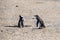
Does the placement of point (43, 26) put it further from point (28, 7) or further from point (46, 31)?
point (28, 7)

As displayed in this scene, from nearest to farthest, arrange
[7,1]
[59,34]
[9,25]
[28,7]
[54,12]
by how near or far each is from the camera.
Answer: [59,34], [9,25], [54,12], [28,7], [7,1]

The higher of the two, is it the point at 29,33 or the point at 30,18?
the point at 30,18

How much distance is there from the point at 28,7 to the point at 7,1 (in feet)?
10.7

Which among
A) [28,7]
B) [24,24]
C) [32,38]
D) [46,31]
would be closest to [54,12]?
[28,7]

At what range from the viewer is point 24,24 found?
17766 millimetres

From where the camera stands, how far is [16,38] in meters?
14.7

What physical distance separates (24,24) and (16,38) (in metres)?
3.11

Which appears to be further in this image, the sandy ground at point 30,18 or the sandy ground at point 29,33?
the sandy ground at point 30,18

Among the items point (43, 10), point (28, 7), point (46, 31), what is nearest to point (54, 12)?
point (43, 10)

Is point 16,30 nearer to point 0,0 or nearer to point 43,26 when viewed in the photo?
point 43,26

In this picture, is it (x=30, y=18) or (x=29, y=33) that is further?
(x=30, y=18)

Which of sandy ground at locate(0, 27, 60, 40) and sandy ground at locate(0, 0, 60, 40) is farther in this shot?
sandy ground at locate(0, 0, 60, 40)

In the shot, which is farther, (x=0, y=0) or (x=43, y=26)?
(x=0, y=0)

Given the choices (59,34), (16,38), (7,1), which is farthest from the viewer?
(7,1)
